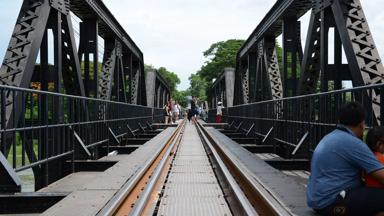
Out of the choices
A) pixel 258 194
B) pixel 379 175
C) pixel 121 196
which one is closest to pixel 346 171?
pixel 379 175

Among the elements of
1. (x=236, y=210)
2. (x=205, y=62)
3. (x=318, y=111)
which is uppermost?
(x=205, y=62)

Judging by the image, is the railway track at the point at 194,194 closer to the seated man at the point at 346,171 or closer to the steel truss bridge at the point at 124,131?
the steel truss bridge at the point at 124,131

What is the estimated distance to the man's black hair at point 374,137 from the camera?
4.48 meters

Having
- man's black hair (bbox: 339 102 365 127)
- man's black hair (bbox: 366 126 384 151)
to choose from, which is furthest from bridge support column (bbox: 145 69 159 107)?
man's black hair (bbox: 339 102 365 127)

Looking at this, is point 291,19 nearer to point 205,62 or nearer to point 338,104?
point 338,104

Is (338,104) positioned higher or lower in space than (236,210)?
higher

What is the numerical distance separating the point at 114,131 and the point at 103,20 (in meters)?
3.72

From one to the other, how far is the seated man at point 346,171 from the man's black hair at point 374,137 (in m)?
0.15

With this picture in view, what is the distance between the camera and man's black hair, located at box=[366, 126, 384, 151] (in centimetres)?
448

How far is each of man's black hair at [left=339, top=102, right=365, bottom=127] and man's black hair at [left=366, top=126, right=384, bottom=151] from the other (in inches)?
7.7

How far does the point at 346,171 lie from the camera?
4.39 meters

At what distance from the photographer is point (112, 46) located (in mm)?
19203

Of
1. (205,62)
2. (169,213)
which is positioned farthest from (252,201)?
(205,62)

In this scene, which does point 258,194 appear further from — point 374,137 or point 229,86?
point 229,86
